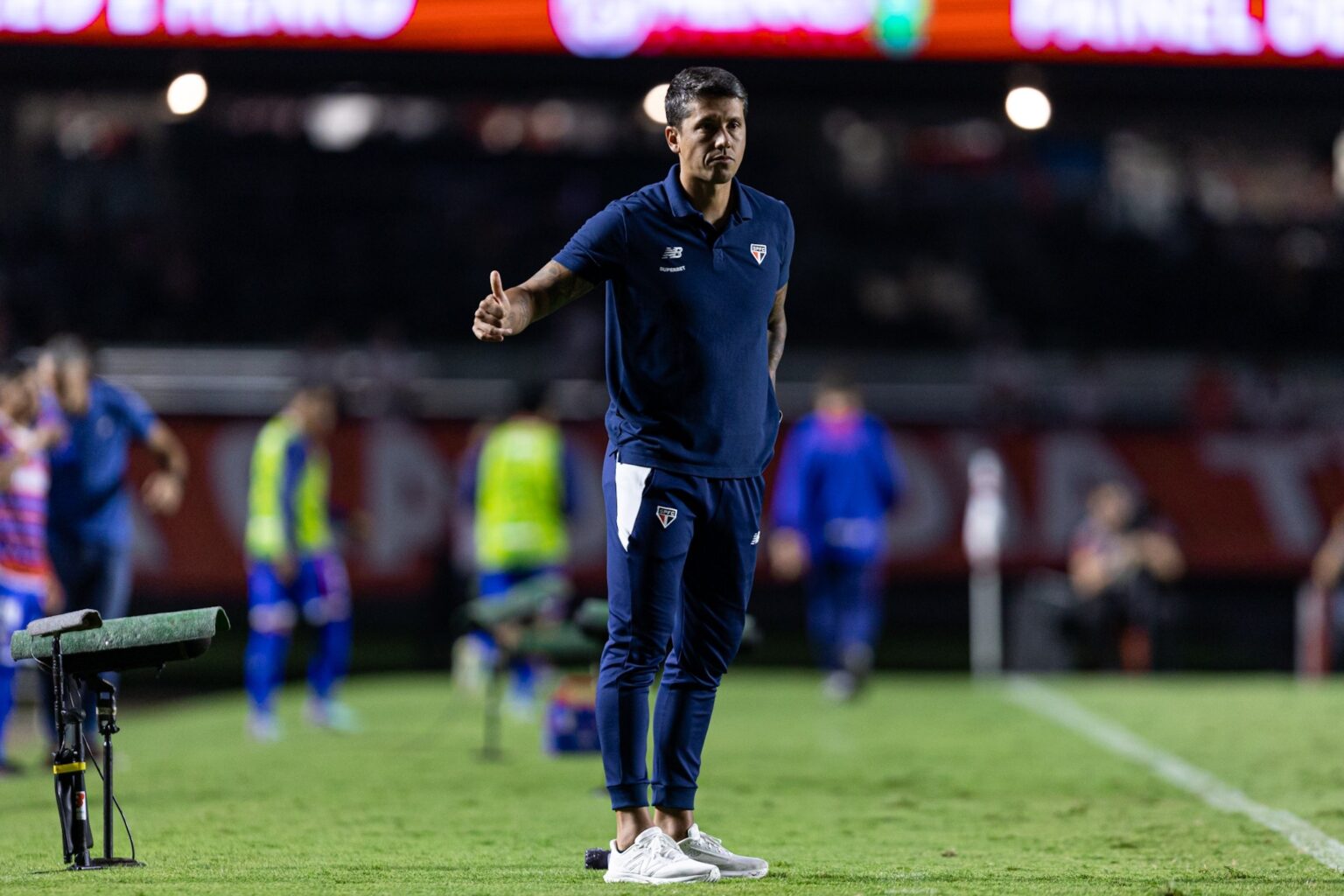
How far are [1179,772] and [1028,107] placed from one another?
14.9 feet

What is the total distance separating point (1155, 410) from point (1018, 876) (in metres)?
16.1

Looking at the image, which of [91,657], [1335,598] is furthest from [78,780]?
[1335,598]

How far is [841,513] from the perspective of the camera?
48.6 ft

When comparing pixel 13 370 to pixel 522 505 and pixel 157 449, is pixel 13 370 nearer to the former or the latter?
pixel 157 449

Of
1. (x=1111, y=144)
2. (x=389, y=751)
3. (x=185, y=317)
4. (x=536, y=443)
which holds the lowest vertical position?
(x=389, y=751)

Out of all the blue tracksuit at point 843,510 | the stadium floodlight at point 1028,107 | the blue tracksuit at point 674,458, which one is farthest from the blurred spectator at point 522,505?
the blue tracksuit at point 674,458

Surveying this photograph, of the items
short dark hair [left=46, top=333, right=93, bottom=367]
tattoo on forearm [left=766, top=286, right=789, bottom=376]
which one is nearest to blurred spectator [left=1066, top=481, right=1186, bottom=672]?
short dark hair [left=46, top=333, right=93, bottom=367]

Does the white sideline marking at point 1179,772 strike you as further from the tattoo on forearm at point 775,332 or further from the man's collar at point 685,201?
the man's collar at point 685,201

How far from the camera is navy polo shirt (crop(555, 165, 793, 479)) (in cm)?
555

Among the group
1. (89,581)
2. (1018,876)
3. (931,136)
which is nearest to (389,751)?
(89,581)

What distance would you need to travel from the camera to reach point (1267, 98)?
11.8 m

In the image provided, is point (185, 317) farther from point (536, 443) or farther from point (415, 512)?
point (536, 443)

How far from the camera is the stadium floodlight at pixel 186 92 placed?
1173 centimetres

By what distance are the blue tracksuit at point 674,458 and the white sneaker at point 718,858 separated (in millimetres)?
115
